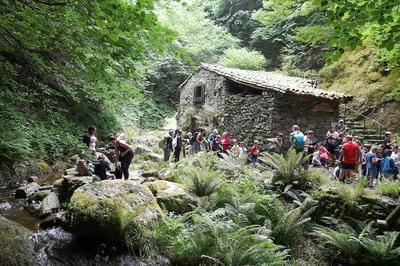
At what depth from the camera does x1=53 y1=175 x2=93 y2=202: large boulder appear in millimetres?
8273

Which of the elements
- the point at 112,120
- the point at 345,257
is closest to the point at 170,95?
the point at 112,120

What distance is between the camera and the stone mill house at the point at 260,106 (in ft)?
46.0

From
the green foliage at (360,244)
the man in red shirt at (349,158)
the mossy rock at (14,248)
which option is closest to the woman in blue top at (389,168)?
the man in red shirt at (349,158)

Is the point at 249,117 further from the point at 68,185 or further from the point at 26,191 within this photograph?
the point at 26,191

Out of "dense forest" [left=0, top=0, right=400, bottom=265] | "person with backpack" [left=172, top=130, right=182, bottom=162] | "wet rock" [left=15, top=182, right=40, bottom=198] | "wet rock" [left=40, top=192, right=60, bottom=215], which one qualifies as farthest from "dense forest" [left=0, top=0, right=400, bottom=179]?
"person with backpack" [left=172, top=130, right=182, bottom=162]

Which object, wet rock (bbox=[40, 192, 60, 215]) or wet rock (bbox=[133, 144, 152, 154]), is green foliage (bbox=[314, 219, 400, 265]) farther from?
wet rock (bbox=[133, 144, 152, 154])

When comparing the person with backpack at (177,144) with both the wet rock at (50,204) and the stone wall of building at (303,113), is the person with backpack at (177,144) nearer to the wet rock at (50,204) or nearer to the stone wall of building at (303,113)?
the stone wall of building at (303,113)

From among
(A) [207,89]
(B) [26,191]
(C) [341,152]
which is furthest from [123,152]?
(A) [207,89]

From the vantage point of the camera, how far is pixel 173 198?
7914 millimetres

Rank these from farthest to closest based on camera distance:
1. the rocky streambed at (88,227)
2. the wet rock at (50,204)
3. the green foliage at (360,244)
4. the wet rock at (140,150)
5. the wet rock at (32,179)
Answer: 1. the wet rock at (140,150)
2. the wet rock at (32,179)
3. the wet rock at (50,204)
4. the green foliage at (360,244)
5. the rocky streambed at (88,227)

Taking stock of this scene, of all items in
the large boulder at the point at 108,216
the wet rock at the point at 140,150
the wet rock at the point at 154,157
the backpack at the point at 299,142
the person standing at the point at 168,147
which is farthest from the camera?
the wet rock at the point at 140,150

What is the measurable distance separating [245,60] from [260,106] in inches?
436

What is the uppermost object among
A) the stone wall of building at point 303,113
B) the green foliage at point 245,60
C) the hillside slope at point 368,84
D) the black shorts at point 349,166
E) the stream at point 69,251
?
the green foliage at point 245,60

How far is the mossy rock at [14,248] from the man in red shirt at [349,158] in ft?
25.1
